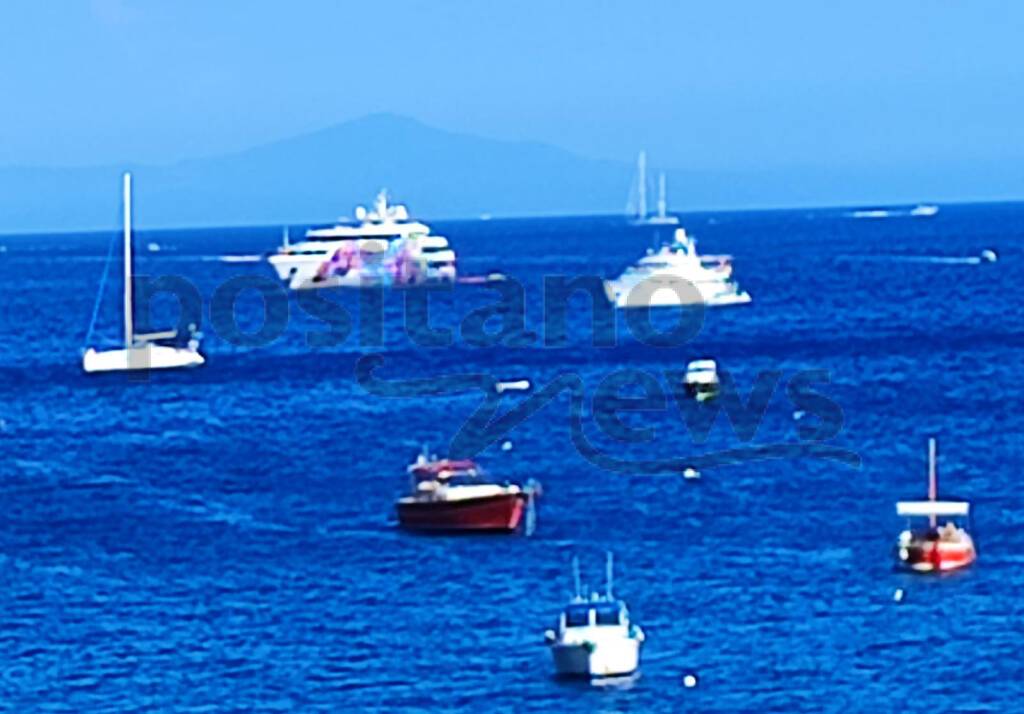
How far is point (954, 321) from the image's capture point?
141250 mm

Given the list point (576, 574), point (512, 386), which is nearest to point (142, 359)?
point (512, 386)

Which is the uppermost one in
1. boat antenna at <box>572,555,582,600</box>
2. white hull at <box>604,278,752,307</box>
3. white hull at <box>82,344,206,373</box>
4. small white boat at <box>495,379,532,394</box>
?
white hull at <box>604,278,752,307</box>

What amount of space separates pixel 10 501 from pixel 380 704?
28716 millimetres

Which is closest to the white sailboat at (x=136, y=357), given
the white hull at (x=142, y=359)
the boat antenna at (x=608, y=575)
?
the white hull at (x=142, y=359)

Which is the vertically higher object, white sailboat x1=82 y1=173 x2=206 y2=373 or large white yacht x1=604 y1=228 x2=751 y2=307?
large white yacht x1=604 y1=228 x2=751 y2=307

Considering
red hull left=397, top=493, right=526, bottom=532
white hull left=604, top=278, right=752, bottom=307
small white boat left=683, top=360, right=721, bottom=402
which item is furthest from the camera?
white hull left=604, top=278, right=752, bottom=307

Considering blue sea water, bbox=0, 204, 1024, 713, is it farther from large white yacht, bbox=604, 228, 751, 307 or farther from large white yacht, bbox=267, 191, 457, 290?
large white yacht, bbox=267, 191, 457, 290

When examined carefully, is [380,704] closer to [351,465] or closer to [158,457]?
[351,465]

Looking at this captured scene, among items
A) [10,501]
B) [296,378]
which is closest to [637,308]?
[296,378]

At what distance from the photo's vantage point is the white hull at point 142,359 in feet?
363

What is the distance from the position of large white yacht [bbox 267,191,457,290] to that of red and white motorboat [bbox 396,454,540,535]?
122 meters

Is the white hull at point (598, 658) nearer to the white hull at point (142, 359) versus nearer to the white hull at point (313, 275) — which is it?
the white hull at point (142, 359)

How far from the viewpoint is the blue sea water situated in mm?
47562

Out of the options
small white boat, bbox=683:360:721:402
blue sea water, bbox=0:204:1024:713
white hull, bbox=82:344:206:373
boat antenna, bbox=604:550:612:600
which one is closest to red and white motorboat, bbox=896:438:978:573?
blue sea water, bbox=0:204:1024:713
